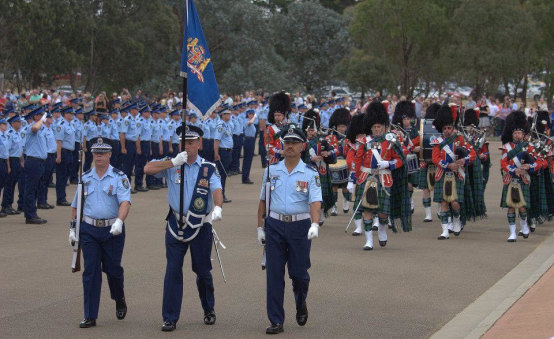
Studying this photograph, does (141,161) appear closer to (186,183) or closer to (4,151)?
(4,151)

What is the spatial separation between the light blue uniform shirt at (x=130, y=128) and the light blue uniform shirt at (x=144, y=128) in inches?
4.0

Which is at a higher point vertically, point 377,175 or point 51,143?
point 51,143

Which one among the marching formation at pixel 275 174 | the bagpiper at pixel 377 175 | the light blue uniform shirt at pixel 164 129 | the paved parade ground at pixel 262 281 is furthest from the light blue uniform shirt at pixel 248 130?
the bagpiper at pixel 377 175

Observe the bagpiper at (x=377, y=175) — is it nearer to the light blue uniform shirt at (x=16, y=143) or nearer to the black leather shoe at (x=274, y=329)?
the black leather shoe at (x=274, y=329)

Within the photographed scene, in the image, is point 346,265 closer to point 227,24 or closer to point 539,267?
point 539,267

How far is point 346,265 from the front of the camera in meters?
13.1

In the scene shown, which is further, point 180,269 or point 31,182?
point 31,182

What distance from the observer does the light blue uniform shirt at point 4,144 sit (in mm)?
17094

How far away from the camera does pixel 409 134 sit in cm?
1867

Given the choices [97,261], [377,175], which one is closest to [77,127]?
[377,175]

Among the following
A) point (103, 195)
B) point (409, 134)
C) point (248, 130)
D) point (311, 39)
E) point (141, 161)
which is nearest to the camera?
point (103, 195)

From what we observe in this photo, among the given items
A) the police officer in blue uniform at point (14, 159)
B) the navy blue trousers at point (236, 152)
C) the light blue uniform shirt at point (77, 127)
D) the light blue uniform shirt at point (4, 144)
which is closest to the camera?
the light blue uniform shirt at point (4, 144)

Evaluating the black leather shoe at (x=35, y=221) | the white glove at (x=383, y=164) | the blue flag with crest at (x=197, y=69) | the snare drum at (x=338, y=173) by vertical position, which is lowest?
the black leather shoe at (x=35, y=221)

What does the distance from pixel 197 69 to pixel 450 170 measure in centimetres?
672
